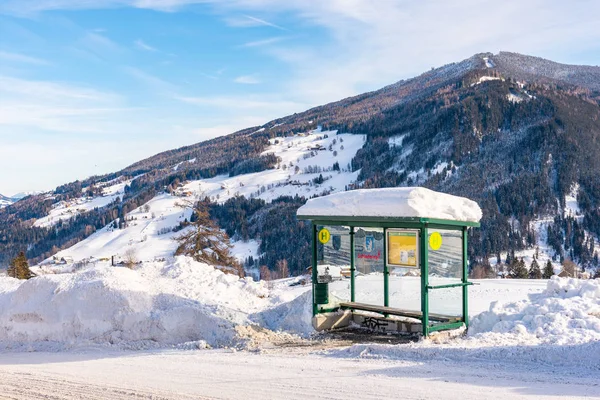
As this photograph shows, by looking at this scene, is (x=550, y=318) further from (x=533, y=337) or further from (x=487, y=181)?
(x=487, y=181)

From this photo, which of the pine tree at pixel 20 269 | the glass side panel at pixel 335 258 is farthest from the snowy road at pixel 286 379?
the pine tree at pixel 20 269

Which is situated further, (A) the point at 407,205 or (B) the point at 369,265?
(B) the point at 369,265

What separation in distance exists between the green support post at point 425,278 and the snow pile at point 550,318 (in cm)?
84

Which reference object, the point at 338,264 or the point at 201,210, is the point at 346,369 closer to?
the point at 338,264

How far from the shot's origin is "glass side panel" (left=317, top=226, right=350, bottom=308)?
1266 cm

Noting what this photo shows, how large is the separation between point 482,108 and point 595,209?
66.3m

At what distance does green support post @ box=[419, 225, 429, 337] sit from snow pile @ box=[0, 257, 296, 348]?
3.32 meters

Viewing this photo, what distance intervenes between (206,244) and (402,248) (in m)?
19.0

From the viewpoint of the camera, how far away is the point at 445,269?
10.7 m

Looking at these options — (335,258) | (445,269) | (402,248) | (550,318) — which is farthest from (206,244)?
(550,318)

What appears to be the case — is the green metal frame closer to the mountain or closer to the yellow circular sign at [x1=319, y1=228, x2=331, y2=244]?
the yellow circular sign at [x1=319, y1=228, x2=331, y2=244]

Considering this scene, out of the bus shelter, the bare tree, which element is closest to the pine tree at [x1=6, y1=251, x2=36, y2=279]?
the bus shelter

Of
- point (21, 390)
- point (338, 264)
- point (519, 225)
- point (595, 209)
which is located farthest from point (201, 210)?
point (595, 209)

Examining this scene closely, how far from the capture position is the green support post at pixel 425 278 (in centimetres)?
1019
